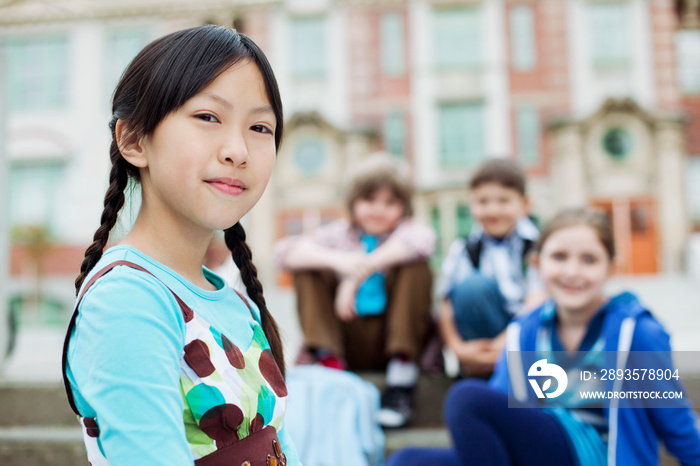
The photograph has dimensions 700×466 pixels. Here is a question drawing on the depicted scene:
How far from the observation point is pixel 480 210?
236 centimetres

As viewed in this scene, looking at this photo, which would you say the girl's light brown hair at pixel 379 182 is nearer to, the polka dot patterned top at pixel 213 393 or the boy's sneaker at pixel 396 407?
the boy's sneaker at pixel 396 407

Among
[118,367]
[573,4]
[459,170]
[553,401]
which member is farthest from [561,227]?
[573,4]

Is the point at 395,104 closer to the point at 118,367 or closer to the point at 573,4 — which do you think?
the point at 573,4

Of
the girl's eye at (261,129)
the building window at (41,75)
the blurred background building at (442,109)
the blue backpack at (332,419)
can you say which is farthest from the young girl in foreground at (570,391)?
the building window at (41,75)

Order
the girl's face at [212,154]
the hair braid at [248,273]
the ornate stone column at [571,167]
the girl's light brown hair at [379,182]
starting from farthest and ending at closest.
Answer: the ornate stone column at [571,167]
the girl's light brown hair at [379,182]
the hair braid at [248,273]
the girl's face at [212,154]

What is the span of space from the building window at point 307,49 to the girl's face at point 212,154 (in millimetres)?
11785

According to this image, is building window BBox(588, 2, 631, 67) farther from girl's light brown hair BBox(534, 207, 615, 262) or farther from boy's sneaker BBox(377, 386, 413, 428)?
boy's sneaker BBox(377, 386, 413, 428)

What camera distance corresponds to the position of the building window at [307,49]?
12.1 m

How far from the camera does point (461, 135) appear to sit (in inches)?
474

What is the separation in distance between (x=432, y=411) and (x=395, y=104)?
34.6 ft

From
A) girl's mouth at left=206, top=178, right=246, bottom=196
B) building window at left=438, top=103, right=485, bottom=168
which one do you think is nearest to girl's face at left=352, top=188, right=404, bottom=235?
girl's mouth at left=206, top=178, right=246, bottom=196

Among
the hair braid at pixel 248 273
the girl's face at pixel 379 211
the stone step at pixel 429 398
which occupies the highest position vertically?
the girl's face at pixel 379 211

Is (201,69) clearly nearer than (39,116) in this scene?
Yes

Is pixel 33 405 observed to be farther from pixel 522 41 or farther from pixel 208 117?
pixel 522 41
